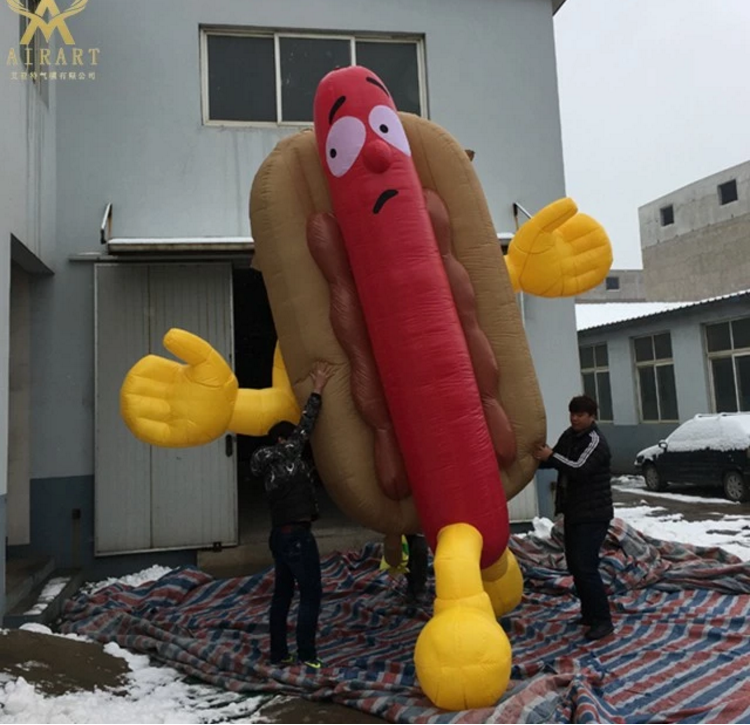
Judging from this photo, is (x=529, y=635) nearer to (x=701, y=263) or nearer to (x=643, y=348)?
(x=643, y=348)

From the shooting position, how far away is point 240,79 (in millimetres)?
7738

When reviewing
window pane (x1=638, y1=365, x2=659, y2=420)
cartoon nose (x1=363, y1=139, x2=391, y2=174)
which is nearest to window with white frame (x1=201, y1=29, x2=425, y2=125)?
cartoon nose (x1=363, y1=139, x2=391, y2=174)

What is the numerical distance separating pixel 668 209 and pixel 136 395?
30.5 meters

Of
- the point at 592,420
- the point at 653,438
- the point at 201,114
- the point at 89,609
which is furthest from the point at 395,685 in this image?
the point at 653,438

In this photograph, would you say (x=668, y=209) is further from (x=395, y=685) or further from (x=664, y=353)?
(x=395, y=685)

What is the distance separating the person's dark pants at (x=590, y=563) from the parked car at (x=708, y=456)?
7509 mm

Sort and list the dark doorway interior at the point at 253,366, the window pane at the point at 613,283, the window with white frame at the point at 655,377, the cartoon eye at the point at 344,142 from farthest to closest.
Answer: the window pane at the point at 613,283 → the window with white frame at the point at 655,377 → the dark doorway interior at the point at 253,366 → the cartoon eye at the point at 344,142

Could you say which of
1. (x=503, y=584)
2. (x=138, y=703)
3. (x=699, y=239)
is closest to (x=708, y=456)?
(x=503, y=584)

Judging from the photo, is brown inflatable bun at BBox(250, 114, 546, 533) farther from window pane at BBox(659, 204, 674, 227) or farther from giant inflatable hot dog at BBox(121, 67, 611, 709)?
window pane at BBox(659, 204, 674, 227)

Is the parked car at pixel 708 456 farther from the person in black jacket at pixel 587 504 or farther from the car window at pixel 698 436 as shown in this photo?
the person in black jacket at pixel 587 504

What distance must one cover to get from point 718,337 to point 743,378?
1.07 metres

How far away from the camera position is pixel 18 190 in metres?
6.03

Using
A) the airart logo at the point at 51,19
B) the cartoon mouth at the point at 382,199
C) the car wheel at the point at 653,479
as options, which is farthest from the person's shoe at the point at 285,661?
the car wheel at the point at 653,479

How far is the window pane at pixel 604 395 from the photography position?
18.3 m
